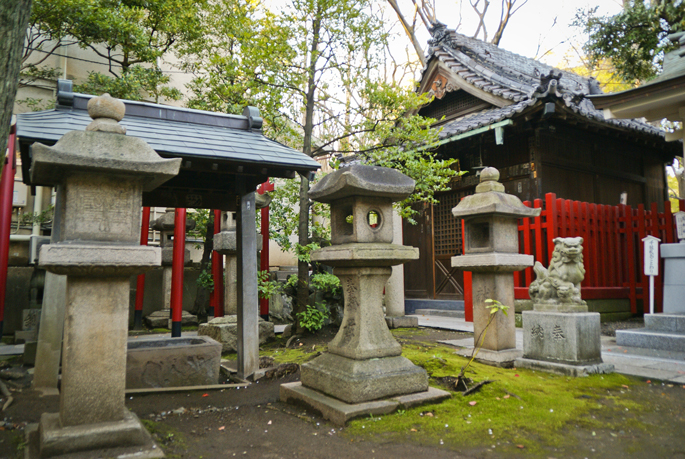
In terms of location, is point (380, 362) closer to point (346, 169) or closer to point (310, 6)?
point (346, 169)

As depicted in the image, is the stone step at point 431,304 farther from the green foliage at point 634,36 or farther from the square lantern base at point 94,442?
the square lantern base at point 94,442

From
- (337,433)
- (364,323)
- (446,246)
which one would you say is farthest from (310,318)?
(446,246)

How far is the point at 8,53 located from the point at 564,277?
603 centimetres

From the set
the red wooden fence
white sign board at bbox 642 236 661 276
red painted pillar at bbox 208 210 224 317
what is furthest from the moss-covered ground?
red painted pillar at bbox 208 210 224 317

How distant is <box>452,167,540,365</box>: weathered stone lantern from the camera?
6.18m

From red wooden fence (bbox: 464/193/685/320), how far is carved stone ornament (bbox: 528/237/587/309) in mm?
3565

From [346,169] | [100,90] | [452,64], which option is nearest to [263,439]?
[346,169]

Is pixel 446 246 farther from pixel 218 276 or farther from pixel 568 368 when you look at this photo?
pixel 568 368

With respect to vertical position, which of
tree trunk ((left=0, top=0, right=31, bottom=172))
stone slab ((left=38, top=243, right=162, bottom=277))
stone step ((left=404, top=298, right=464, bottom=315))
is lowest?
stone step ((left=404, top=298, right=464, bottom=315))

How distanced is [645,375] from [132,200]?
20.1 ft

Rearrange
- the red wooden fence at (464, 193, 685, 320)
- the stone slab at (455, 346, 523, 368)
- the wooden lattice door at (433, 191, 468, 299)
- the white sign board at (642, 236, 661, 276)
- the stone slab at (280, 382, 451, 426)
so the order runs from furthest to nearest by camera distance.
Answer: the wooden lattice door at (433, 191, 468, 299) → the red wooden fence at (464, 193, 685, 320) → the white sign board at (642, 236, 661, 276) → the stone slab at (455, 346, 523, 368) → the stone slab at (280, 382, 451, 426)

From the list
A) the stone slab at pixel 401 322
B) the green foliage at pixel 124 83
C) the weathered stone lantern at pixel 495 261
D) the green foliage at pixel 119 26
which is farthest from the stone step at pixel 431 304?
the green foliage at pixel 124 83

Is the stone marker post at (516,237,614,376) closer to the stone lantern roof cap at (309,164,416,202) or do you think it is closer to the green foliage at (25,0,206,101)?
the stone lantern roof cap at (309,164,416,202)

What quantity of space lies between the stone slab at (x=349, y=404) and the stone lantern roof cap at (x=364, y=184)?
6.71ft
